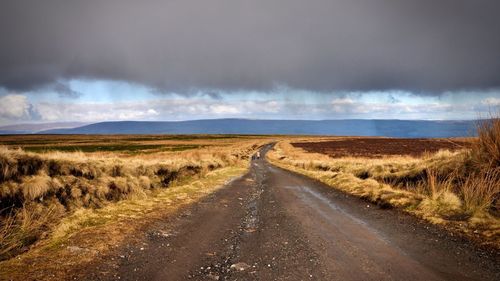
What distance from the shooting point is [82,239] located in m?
9.10

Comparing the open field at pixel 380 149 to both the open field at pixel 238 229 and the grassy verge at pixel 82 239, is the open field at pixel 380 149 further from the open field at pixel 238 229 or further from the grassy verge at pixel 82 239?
the grassy verge at pixel 82 239

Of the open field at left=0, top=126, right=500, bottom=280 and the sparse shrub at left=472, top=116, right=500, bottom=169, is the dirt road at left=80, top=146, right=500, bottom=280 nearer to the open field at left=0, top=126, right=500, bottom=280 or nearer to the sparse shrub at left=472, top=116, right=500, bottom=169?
the open field at left=0, top=126, right=500, bottom=280

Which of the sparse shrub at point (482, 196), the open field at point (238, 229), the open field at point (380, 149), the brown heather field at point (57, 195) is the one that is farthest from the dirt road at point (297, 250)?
the open field at point (380, 149)

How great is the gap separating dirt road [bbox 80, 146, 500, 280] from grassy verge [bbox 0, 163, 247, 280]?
1.84 feet

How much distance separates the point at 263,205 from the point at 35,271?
10404 millimetres

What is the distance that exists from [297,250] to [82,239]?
578 centimetres

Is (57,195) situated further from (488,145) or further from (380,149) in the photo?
(380,149)

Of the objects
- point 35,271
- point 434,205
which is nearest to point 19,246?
point 35,271

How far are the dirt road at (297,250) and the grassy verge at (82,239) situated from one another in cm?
56

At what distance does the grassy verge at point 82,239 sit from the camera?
6.93 meters

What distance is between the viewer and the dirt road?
697 cm

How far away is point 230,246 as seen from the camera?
9.05 metres

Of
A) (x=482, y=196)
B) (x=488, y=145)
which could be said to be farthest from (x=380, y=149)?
(x=482, y=196)

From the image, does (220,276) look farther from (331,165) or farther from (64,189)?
(331,165)
